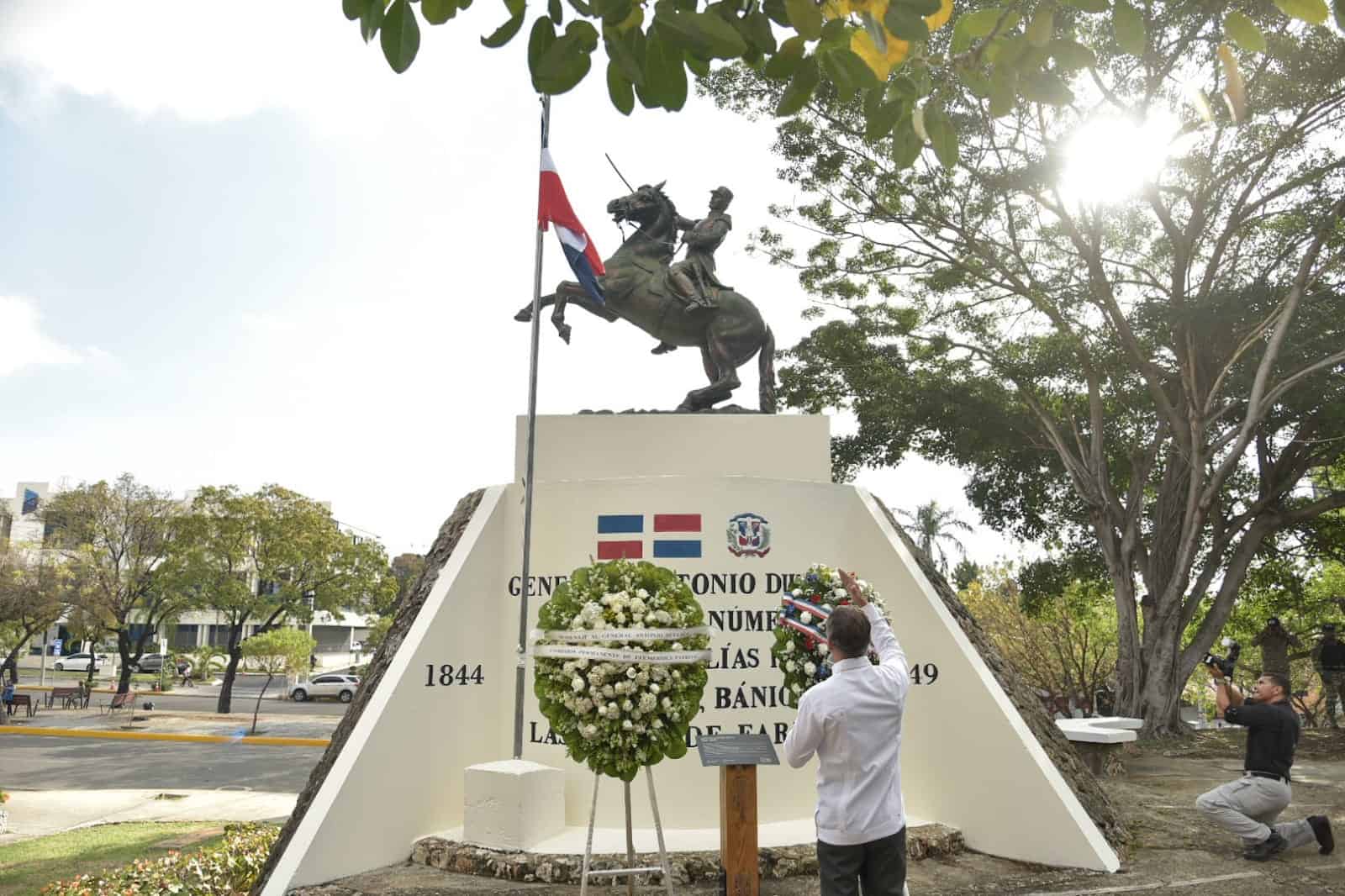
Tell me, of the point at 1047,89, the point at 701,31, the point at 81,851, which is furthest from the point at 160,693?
the point at 1047,89

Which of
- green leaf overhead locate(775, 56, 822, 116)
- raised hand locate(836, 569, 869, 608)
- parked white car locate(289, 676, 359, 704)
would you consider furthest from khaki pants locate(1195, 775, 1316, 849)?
parked white car locate(289, 676, 359, 704)

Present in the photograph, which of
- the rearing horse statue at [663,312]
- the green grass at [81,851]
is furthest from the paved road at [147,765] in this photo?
the rearing horse statue at [663,312]

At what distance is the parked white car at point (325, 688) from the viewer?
32188mm

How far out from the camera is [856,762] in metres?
3.41

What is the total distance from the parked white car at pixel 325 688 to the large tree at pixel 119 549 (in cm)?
496

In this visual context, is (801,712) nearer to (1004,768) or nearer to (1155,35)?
(1004,768)

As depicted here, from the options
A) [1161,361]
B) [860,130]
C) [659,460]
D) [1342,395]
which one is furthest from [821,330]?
[659,460]

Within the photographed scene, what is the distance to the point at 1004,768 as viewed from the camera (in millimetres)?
6145

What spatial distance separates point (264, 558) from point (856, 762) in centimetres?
2621

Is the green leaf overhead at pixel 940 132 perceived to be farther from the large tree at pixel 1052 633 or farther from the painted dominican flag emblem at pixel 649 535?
the large tree at pixel 1052 633

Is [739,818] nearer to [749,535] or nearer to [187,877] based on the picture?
[749,535]

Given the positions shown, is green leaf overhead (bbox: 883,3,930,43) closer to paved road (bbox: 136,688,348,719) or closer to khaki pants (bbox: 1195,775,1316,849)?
khaki pants (bbox: 1195,775,1316,849)

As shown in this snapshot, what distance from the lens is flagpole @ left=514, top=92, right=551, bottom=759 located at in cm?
645

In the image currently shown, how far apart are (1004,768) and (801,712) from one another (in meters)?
3.33
